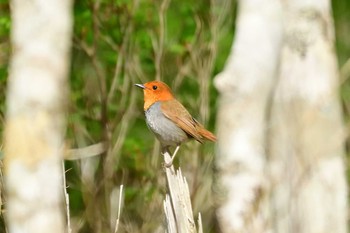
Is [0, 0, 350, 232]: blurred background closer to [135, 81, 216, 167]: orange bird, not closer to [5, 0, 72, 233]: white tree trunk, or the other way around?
[135, 81, 216, 167]: orange bird

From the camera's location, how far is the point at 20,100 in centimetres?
511

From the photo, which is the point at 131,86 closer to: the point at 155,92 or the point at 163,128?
the point at 155,92

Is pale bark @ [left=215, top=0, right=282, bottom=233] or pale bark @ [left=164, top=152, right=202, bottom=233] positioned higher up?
pale bark @ [left=215, top=0, right=282, bottom=233]

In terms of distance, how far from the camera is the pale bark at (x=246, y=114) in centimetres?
491

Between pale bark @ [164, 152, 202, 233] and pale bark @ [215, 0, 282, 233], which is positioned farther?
pale bark @ [164, 152, 202, 233]

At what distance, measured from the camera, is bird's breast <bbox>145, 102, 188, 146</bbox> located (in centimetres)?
862

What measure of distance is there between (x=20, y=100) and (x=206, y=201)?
5573 mm

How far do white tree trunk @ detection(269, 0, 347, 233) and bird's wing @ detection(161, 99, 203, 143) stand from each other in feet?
11.0

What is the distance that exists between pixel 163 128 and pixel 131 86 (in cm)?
253

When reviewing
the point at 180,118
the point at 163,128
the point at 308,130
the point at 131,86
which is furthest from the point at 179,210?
the point at 131,86

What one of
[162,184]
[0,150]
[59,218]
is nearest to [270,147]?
[59,218]

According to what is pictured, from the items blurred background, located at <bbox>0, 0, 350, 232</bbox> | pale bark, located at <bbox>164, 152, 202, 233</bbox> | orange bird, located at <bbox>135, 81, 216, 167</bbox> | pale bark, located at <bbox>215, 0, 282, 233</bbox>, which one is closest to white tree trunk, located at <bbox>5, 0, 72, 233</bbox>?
pale bark, located at <bbox>215, 0, 282, 233</bbox>

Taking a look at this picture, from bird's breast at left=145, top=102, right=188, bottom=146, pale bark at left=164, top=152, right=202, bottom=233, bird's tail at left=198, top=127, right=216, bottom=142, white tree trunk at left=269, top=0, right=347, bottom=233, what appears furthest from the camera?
bird's tail at left=198, top=127, right=216, bottom=142

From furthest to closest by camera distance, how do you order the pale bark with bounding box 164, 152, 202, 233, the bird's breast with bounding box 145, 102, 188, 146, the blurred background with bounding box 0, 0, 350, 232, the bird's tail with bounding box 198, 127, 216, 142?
1. the blurred background with bounding box 0, 0, 350, 232
2. the bird's tail with bounding box 198, 127, 216, 142
3. the bird's breast with bounding box 145, 102, 188, 146
4. the pale bark with bounding box 164, 152, 202, 233
